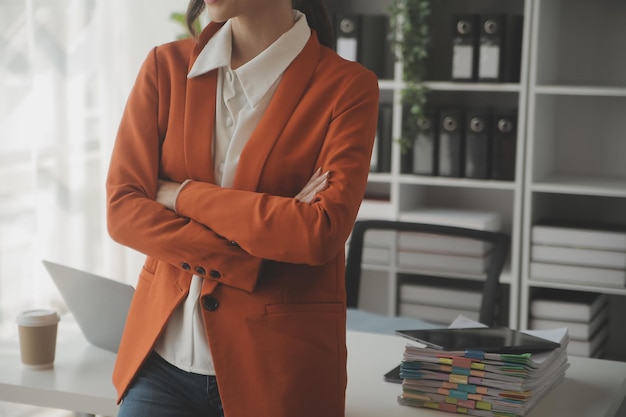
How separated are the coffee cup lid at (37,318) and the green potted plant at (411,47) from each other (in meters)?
2.01

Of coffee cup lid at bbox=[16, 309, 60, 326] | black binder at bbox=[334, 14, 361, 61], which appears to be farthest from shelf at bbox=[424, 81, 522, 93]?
coffee cup lid at bbox=[16, 309, 60, 326]

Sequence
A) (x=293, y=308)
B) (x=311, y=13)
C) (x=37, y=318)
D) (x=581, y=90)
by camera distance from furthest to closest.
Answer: (x=581, y=90), (x=37, y=318), (x=311, y=13), (x=293, y=308)

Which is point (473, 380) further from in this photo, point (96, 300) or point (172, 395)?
point (96, 300)

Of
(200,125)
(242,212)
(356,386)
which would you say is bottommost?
(356,386)

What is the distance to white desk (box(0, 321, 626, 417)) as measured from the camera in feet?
5.47

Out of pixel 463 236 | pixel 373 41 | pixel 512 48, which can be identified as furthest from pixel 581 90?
pixel 463 236

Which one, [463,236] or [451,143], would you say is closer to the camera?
[463,236]

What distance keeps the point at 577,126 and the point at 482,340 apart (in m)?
2.21

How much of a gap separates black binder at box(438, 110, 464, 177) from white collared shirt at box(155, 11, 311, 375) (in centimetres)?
202

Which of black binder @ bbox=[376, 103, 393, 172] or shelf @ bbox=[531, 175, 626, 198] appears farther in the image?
black binder @ bbox=[376, 103, 393, 172]

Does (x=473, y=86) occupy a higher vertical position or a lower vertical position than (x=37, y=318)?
higher

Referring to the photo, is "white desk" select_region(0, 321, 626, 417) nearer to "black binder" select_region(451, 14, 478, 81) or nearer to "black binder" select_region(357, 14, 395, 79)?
"black binder" select_region(451, 14, 478, 81)

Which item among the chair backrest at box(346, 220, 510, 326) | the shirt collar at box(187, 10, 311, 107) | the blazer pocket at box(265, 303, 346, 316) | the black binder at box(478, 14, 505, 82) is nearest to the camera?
the blazer pocket at box(265, 303, 346, 316)

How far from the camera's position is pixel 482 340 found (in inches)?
67.1
